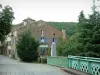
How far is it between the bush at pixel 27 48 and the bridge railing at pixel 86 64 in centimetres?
2742

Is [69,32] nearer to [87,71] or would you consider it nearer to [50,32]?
[50,32]

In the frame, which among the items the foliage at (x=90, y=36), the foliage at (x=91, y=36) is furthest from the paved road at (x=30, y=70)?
the foliage at (x=91, y=36)

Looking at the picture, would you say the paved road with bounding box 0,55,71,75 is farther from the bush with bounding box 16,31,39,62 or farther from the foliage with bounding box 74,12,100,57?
the bush with bounding box 16,31,39,62

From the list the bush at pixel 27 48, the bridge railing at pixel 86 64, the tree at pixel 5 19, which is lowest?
the bridge railing at pixel 86 64

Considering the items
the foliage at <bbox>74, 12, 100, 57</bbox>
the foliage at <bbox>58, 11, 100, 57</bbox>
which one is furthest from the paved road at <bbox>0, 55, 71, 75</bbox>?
the foliage at <bbox>74, 12, 100, 57</bbox>

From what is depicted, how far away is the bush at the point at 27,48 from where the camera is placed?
49.2 metres

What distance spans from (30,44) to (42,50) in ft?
60.1

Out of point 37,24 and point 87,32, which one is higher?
point 37,24

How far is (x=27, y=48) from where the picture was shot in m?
48.9

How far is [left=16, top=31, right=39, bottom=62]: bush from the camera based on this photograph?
49.2m

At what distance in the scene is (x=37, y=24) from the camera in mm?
73062

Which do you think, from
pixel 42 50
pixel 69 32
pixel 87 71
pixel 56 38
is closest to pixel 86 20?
pixel 87 71

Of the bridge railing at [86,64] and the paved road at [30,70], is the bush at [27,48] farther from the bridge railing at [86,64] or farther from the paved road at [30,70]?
the bridge railing at [86,64]

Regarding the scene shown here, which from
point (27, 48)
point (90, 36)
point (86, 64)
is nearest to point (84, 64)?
point (86, 64)
